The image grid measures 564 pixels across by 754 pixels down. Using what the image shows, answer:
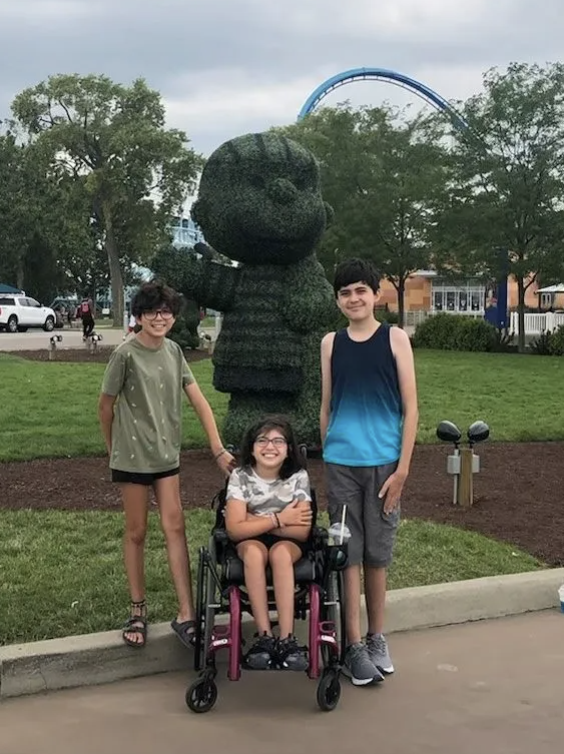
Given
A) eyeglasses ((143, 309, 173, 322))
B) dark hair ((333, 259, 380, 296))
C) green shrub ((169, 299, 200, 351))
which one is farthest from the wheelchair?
green shrub ((169, 299, 200, 351))

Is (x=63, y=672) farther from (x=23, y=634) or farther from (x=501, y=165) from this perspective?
(x=501, y=165)

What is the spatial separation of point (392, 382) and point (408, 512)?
297 cm

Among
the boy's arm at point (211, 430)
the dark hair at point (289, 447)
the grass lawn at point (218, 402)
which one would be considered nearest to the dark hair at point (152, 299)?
the boy's arm at point (211, 430)

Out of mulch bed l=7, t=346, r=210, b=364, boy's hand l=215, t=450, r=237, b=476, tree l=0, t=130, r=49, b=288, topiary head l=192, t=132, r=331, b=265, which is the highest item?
tree l=0, t=130, r=49, b=288

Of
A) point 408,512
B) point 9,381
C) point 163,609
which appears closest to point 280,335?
point 408,512

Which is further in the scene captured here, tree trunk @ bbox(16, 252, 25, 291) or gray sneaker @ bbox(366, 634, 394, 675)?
tree trunk @ bbox(16, 252, 25, 291)

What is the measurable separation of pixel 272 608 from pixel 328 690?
42 cm

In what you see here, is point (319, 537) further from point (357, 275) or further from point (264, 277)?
point (264, 277)

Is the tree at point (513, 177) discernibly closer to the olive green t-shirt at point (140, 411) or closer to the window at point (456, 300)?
the olive green t-shirt at point (140, 411)

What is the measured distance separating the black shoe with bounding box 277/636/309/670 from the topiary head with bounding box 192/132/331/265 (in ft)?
15.7

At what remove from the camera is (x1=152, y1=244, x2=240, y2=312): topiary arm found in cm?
786

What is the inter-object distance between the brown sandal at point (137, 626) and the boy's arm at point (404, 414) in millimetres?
1192

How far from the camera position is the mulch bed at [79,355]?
21.0m

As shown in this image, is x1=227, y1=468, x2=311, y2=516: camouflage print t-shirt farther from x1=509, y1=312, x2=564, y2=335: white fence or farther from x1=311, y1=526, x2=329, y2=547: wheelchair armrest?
x1=509, y1=312, x2=564, y2=335: white fence
